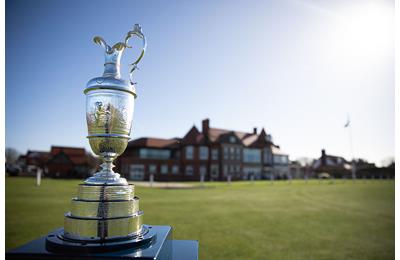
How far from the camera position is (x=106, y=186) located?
1.44 metres

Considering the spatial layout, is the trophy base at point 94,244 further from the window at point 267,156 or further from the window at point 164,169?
the window at point 267,156

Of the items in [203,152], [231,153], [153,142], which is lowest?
[231,153]

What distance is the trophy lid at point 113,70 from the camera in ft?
4.78

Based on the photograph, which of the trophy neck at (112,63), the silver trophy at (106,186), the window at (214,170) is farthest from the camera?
the window at (214,170)

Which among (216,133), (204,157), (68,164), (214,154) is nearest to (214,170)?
(214,154)

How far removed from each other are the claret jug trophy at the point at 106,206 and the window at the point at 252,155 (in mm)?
34411

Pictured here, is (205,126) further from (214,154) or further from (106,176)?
(106,176)

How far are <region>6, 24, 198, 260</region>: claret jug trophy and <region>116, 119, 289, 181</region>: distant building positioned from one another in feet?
83.9

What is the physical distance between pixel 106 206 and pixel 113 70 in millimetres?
738

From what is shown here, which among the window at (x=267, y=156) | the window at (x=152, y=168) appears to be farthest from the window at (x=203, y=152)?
the window at (x=267, y=156)

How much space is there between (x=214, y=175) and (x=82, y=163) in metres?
15.7

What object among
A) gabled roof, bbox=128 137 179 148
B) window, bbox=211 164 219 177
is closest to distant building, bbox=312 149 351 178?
window, bbox=211 164 219 177

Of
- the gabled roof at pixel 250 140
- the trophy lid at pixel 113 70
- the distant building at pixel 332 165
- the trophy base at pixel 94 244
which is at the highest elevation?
the gabled roof at pixel 250 140

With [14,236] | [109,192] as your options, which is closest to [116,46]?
[109,192]
